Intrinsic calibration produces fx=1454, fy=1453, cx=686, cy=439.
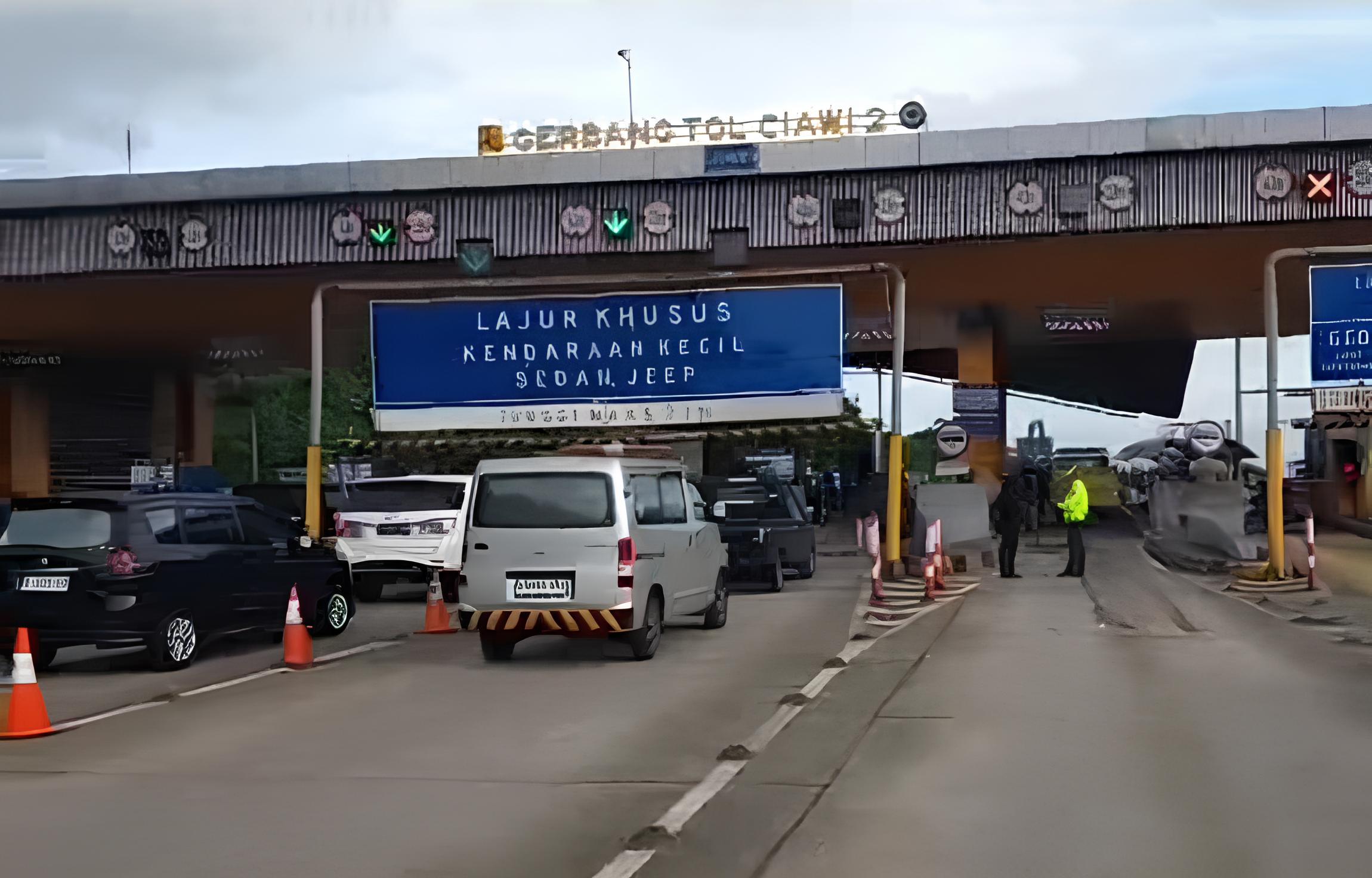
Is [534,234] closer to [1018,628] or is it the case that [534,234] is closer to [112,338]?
[1018,628]

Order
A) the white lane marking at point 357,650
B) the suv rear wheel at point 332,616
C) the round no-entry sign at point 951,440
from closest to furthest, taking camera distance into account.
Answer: the white lane marking at point 357,650, the suv rear wheel at point 332,616, the round no-entry sign at point 951,440

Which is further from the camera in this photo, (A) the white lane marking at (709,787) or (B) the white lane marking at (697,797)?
(B) the white lane marking at (697,797)

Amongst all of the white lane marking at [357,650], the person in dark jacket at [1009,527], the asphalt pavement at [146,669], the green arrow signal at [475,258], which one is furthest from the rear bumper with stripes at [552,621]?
the person in dark jacket at [1009,527]

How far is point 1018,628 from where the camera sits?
51.9 feet

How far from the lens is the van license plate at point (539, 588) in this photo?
1346 centimetres

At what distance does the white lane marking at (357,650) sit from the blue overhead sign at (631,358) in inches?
140

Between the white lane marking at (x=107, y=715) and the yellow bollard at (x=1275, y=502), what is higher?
the yellow bollard at (x=1275, y=502)

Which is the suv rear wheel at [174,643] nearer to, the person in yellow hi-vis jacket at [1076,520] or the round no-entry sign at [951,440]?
the person in yellow hi-vis jacket at [1076,520]

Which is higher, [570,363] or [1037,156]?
[1037,156]

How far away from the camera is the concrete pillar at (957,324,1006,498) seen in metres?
32.0

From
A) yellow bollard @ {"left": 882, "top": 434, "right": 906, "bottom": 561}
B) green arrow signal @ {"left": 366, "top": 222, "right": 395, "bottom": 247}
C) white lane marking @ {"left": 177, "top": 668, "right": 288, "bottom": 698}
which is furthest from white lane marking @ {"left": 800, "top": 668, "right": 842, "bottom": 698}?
green arrow signal @ {"left": 366, "top": 222, "right": 395, "bottom": 247}

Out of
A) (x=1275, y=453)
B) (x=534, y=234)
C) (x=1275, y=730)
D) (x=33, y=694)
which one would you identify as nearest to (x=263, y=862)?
(x=33, y=694)

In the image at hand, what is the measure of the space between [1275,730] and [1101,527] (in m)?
27.7

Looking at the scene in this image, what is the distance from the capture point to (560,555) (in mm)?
13492
